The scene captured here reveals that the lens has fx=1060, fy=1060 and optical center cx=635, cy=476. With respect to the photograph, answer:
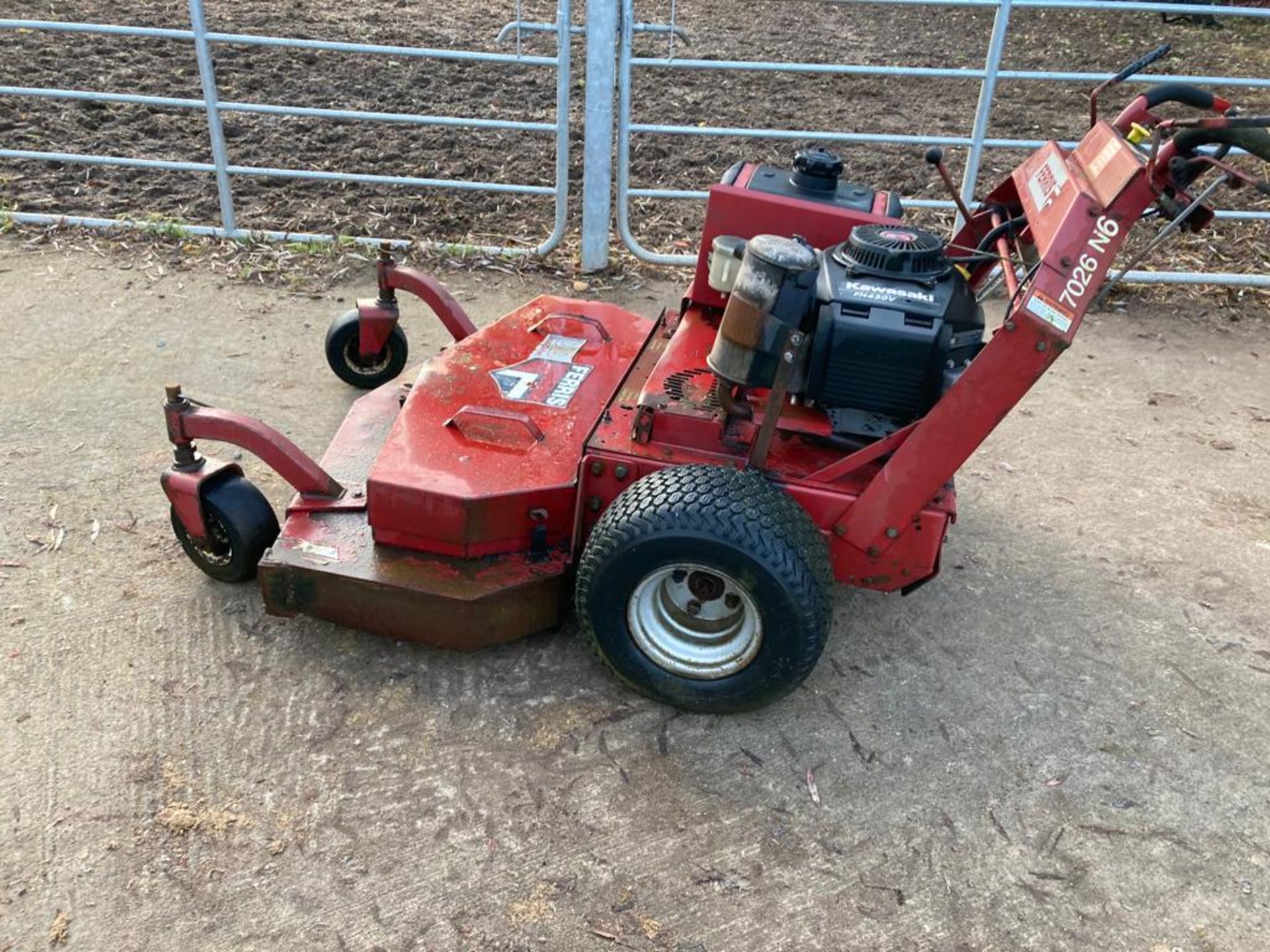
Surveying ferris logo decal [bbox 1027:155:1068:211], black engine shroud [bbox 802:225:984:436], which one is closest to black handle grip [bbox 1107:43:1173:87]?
ferris logo decal [bbox 1027:155:1068:211]

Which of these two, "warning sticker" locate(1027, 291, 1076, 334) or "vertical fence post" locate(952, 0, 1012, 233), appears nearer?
"warning sticker" locate(1027, 291, 1076, 334)

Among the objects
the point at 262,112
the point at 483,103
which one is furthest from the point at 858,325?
the point at 483,103

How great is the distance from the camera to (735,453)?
2.74 meters

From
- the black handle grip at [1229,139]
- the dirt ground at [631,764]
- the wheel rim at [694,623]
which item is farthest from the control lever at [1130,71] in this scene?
the wheel rim at [694,623]

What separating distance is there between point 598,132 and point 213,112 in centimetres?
186

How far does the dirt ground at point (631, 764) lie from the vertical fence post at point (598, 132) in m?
2.26

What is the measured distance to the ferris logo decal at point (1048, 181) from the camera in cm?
247

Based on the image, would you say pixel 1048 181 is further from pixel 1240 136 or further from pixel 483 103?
pixel 483 103

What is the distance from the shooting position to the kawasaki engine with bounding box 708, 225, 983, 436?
2449 millimetres

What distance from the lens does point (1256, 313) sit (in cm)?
521

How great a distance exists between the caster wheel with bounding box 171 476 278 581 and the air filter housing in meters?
1.69

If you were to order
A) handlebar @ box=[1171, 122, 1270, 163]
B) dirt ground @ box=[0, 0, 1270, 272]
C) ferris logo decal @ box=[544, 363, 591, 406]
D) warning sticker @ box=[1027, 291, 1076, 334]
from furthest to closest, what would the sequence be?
dirt ground @ box=[0, 0, 1270, 272] < ferris logo decal @ box=[544, 363, 591, 406] < warning sticker @ box=[1027, 291, 1076, 334] < handlebar @ box=[1171, 122, 1270, 163]

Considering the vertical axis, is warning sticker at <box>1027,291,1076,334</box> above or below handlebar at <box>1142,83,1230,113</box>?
below

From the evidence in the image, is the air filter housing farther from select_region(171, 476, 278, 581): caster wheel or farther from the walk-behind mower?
select_region(171, 476, 278, 581): caster wheel
